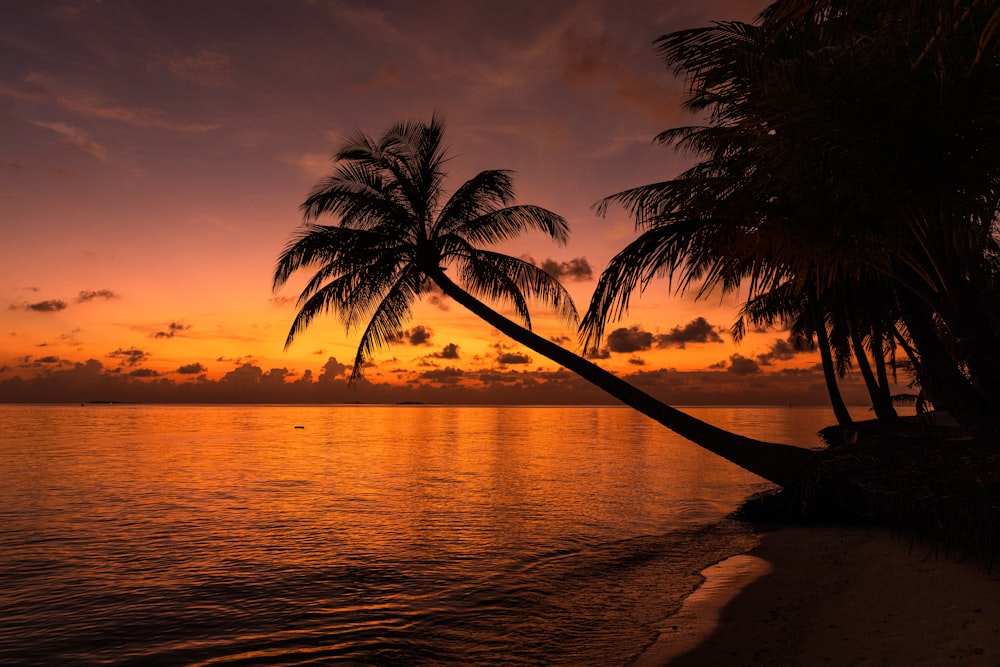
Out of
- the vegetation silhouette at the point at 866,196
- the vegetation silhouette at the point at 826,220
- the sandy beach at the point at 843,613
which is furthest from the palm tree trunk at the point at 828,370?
the sandy beach at the point at 843,613

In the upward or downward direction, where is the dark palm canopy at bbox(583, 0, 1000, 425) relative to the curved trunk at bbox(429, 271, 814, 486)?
upward

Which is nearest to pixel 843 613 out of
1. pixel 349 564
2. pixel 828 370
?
pixel 349 564

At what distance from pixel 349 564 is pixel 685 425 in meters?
6.55

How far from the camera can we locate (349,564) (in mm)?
10016

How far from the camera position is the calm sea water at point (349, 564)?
6.44 meters

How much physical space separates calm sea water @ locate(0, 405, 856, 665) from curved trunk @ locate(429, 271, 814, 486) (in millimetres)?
1438

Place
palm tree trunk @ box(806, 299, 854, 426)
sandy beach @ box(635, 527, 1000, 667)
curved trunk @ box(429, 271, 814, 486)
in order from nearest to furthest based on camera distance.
→ sandy beach @ box(635, 527, 1000, 667) < curved trunk @ box(429, 271, 814, 486) < palm tree trunk @ box(806, 299, 854, 426)

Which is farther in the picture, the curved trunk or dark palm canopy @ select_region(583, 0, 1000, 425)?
the curved trunk

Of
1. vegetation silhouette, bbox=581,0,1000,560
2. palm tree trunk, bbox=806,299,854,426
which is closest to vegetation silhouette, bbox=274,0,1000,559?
vegetation silhouette, bbox=581,0,1000,560

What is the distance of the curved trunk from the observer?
11.3 meters

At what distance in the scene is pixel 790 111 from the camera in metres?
6.58

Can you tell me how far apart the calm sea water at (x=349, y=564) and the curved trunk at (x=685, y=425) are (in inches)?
56.6

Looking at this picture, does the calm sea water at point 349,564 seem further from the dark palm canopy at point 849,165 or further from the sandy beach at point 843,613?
the dark palm canopy at point 849,165

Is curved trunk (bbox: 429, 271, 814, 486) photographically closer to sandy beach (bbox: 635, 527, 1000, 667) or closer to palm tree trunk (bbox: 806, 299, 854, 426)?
sandy beach (bbox: 635, 527, 1000, 667)
